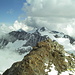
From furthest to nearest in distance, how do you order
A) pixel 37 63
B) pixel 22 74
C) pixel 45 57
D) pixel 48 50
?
pixel 48 50 < pixel 45 57 < pixel 37 63 < pixel 22 74

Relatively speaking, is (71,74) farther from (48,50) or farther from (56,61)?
(48,50)

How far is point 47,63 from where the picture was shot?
5147 centimetres

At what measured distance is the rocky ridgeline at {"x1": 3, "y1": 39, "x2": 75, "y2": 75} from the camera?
4650 cm

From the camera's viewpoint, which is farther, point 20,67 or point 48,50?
point 48,50

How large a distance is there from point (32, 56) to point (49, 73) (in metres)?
7.00

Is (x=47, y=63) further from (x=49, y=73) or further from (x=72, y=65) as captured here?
(x=72, y=65)

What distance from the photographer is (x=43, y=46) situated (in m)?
60.0

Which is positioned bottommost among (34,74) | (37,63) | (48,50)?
(34,74)

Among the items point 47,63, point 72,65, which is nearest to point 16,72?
point 47,63

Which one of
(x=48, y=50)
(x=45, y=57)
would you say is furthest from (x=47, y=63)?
(x=48, y=50)

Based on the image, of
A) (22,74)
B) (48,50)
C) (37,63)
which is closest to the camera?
(22,74)

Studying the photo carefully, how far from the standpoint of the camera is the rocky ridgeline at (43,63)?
153ft

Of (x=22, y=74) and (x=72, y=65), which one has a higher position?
(x=72, y=65)

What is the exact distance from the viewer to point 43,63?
50.5 metres
